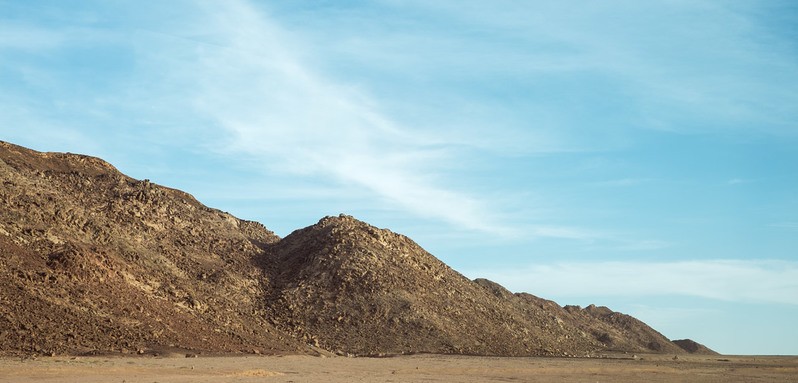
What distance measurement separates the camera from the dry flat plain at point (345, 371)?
36938 mm

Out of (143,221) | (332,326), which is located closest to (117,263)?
(143,221)

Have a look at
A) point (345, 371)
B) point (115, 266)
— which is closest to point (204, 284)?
point (115, 266)

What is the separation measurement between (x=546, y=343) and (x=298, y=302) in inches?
857

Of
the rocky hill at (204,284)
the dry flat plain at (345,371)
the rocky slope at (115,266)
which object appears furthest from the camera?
the rocky hill at (204,284)

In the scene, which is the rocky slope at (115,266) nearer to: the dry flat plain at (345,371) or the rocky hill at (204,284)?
the rocky hill at (204,284)

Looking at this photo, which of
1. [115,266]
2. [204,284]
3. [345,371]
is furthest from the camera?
[204,284]

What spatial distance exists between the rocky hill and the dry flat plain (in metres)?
3.96

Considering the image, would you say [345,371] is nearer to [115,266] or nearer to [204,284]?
[115,266]

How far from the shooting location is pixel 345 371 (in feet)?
144

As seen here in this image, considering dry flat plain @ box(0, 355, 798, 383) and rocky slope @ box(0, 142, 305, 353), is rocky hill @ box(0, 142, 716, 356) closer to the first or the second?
rocky slope @ box(0, 142, 305, 353)

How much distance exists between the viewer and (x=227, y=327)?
5800 centimetres

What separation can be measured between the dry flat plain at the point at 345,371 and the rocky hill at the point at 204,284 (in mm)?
3965

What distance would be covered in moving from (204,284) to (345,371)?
75.6 feet

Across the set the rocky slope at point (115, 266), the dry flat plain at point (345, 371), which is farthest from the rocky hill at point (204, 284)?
the dry flat plain at point (345, 371)
